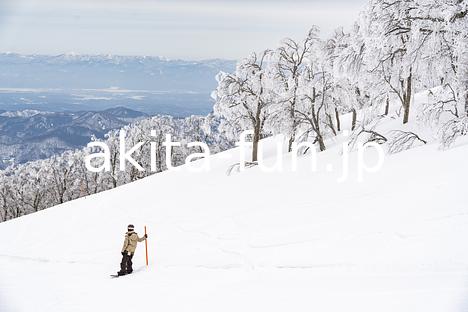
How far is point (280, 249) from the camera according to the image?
42.3ft

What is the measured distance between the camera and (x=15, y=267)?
56.4 ft

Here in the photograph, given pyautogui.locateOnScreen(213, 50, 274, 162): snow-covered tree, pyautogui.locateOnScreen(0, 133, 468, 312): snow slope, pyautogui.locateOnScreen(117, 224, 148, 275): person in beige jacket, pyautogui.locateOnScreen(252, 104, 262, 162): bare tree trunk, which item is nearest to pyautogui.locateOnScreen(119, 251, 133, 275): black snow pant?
pyautogui.locateOnScreen(117, 224, 148, 275): person in beige jacket

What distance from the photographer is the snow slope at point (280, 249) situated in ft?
30.3

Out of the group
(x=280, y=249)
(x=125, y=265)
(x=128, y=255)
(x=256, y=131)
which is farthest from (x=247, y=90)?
(x=280, y=249)

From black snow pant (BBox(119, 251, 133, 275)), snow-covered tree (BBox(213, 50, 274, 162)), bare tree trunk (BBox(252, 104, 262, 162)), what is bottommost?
black snow pant (BBox(119, 251, 133, 275))

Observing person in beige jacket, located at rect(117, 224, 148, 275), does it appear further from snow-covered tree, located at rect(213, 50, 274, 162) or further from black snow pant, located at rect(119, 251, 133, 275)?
snow-covered tree, located at rect(213, 50, 274, 162)

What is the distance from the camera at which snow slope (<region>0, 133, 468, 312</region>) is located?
9234 millimetres

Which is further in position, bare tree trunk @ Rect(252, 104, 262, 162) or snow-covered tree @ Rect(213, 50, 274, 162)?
bare tree trunk @ Rect(252, 104, 262, 162)

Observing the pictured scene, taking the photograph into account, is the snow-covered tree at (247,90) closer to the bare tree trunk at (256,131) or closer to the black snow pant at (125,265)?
the bare tree trunk at (256,131)

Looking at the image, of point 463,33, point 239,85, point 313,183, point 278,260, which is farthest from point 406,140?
point 239,85

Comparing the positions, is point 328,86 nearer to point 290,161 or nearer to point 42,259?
point 290,161

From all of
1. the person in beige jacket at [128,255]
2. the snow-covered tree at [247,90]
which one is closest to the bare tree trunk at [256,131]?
the snow-covered tree at [247,90]

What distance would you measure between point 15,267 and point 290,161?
1480cm

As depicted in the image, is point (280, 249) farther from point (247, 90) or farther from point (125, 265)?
point (247, 90)
